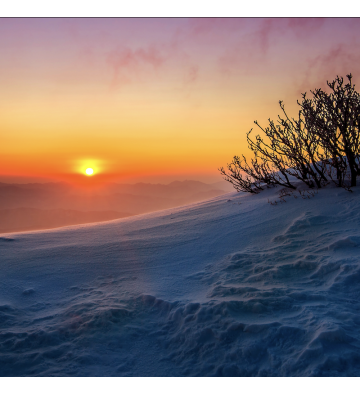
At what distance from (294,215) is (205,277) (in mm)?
1875

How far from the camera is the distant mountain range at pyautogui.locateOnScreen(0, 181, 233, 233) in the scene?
10312 centimetres

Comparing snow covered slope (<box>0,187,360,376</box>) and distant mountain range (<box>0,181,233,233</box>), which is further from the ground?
distant mountain range (<box>0,181,233,233</box>)

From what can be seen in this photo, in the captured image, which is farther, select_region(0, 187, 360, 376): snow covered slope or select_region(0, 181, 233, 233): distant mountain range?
select_region(0, 181, 233, 233): distant mountain range

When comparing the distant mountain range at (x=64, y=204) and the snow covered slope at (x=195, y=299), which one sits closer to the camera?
the snow covered slope at (x=195, y=299)

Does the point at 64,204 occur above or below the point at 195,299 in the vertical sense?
above

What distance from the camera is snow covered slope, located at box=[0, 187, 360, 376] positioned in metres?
1.88

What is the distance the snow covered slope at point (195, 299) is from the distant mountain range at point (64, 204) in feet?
336

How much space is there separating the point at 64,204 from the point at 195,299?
488 feet

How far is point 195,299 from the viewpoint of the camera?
2494 mm

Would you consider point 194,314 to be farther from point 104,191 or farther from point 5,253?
point 104,191

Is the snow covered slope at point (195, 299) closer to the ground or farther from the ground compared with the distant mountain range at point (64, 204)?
closer to the ground

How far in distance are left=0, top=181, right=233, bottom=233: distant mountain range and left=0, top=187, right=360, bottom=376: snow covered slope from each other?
10252 centimetres

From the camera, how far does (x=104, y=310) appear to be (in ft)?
7.95

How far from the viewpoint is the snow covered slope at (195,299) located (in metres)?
1.88
